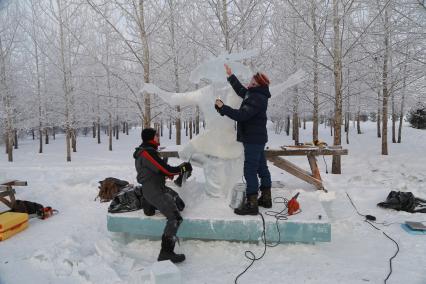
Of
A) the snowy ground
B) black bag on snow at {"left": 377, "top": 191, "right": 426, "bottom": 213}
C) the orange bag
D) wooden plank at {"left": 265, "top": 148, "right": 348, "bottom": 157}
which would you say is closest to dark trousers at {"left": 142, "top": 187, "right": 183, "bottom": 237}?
the snowy ground

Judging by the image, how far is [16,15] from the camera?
15133 millimetres

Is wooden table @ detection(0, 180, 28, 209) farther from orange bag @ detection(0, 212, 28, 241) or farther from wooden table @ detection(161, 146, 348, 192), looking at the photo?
wooden table @ detection(161, 146, 348, 192)

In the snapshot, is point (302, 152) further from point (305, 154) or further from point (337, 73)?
point (337, 73)

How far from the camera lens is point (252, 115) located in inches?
150

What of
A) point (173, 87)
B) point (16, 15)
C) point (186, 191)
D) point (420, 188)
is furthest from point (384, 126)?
point (16, 15)

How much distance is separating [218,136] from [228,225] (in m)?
1.38

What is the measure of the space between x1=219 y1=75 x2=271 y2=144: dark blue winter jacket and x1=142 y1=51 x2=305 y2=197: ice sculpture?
66 centimetres

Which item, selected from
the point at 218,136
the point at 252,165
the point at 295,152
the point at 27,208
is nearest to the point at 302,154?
the point at 295,152

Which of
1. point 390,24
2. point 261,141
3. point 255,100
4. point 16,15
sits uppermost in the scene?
point 16,15

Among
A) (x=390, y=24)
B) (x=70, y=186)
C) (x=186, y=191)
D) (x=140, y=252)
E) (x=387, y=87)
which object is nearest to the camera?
(x=140, y=252)

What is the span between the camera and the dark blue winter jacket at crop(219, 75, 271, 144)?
12.5 feet

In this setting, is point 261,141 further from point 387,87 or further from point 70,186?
point 387,87

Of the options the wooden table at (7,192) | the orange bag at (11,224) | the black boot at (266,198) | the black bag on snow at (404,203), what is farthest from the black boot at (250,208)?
the wooden table at (7,192)

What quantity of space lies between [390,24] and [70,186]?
9.34 m
